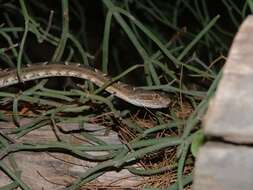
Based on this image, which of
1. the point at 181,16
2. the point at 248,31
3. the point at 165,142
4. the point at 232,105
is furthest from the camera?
the point at 181,16

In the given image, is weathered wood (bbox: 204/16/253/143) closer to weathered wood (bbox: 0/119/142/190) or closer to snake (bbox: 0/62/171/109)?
weathered wood (bbox: 0/119/142/190)

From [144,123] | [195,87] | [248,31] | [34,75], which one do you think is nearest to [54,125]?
[144,123]

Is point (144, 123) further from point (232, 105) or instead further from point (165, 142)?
point (232, 105)

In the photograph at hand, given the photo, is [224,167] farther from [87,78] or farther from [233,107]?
[87,78]

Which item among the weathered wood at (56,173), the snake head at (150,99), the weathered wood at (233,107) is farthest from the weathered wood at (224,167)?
the snake head at (150,99)

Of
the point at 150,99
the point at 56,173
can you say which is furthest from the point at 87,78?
the point at 56,173

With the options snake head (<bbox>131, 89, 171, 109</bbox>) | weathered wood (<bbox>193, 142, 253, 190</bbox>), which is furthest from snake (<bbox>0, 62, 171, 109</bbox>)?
weathered wood (<bbox>193, 142, 253, 190</bbox>)
